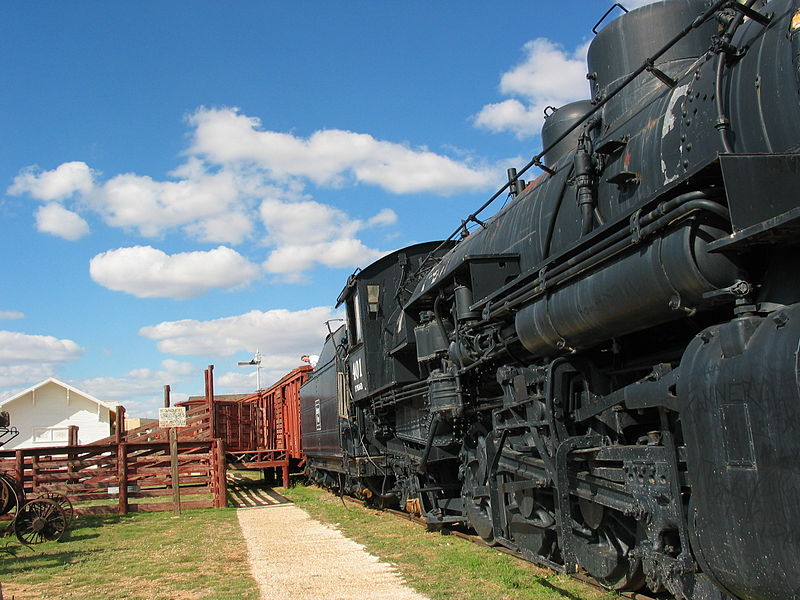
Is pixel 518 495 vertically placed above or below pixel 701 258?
below

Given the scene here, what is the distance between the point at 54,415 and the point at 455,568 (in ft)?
109

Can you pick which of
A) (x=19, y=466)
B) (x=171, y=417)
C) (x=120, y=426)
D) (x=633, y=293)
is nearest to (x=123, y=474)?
(x=120, y=426)

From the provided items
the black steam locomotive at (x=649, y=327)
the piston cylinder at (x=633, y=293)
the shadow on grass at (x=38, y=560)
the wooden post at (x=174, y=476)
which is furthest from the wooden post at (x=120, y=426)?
the piston cylinder at (x=633, y=293)

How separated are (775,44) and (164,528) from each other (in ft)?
40.3

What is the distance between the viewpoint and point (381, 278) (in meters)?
12.9

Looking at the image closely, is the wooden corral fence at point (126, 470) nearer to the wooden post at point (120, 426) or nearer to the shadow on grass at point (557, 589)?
the wooden post at point (120, 426)

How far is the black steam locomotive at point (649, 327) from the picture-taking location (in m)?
3.69

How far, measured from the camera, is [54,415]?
3547 cm

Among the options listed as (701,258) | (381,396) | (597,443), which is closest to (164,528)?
(381,396)

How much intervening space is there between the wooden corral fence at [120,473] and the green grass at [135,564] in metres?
1.70

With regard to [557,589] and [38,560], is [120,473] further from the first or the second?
[557,589]

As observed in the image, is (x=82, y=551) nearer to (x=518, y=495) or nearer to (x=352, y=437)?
(x=352, y=437)

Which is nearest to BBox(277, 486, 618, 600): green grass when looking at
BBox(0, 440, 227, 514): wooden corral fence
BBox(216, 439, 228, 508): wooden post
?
BBox(216, 439, 228, 508): wooden post

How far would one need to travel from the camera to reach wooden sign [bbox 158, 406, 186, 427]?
1561 cm
